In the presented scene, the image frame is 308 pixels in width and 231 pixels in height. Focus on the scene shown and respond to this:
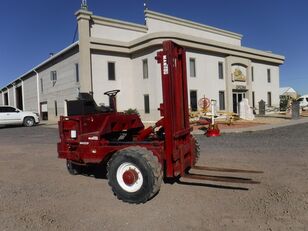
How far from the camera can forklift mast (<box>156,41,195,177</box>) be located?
5.77 m

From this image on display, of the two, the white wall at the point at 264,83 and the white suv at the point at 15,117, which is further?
the white wall at the point at 264,83

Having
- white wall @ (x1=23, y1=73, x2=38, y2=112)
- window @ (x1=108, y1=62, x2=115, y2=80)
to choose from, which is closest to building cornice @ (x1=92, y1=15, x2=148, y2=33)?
window @ (x1=108, y1=62, x2=115, y2=80)

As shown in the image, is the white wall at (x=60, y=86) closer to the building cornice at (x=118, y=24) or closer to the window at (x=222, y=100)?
the building cornice at (x=118, y=24)

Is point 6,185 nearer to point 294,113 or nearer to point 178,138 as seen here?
point 178,138

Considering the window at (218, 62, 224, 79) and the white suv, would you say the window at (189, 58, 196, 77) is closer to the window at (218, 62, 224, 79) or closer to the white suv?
the window at (218, 62, 224, 79)

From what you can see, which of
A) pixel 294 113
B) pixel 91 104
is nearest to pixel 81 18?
pixel 294 113

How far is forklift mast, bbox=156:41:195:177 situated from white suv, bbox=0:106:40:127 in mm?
23337

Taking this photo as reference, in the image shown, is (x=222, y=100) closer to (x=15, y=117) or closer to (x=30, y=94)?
(x=15, y=117)

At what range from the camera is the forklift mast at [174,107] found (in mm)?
5770

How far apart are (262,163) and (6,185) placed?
234 inches

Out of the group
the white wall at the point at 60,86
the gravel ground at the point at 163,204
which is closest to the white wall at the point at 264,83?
the white wall at the point at 60,86

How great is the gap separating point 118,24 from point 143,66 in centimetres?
404

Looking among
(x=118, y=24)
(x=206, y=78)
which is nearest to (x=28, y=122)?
(x=118, y=24)

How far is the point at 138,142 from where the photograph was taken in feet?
20.6
